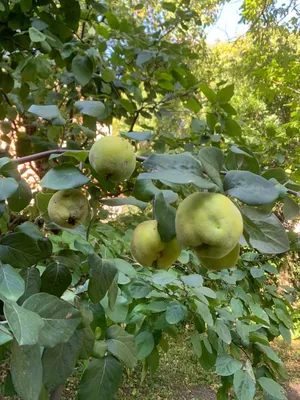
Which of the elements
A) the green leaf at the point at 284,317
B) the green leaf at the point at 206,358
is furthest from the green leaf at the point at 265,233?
the green leaf at the point at 284,317

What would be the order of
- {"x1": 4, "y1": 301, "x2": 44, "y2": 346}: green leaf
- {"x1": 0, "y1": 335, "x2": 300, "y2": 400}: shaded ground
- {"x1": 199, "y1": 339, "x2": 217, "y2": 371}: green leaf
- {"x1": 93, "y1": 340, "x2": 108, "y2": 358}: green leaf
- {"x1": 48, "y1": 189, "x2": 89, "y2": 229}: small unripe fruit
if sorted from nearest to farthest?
1. {"x1": 4, "y1": 301, "x2": 44, "y2": 346}: green leaf
2. {"x1": 48, "y1": 189, "x2": 89, "y2": 229}: small unripe fruit
3. {"x1": 93, "y1": 340, "x2": 108, "y2": 358}: green leaf
4. {"x1": 199, "y1": 339, "x2": 217, "y2": 371}: green leaf
5. {"x1": 0, "y1": 335, "x2": 300, "y2": 400}: shaded ground

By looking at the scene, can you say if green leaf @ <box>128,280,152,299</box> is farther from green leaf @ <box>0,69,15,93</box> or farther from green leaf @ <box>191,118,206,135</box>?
green leaf @ <box>0,69,15,93</box>

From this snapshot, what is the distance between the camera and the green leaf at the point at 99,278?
79 centimetres

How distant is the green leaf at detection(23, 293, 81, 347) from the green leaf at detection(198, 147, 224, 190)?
1.04 ft

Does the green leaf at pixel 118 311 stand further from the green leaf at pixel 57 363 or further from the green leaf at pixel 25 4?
the green leaf at pixel 25 4

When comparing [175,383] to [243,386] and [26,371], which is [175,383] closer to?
[243,386]

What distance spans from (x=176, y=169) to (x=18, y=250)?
0.41 meters

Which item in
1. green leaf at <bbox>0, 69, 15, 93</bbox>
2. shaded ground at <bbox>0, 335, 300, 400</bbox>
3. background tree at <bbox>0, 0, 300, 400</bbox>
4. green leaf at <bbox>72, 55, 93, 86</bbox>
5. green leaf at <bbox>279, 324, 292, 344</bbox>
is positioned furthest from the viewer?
shaded ground at <bbox>0, 335, 300, 400</bbox>

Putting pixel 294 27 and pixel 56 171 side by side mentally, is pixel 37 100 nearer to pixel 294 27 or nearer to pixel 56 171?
pixel 56 171

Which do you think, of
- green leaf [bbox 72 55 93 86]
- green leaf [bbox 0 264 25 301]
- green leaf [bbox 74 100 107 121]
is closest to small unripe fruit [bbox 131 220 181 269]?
green leaf [bbox 0 264 25 301]

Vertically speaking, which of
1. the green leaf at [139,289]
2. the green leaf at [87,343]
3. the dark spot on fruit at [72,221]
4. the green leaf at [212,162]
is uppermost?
the green leaf at [212,162]

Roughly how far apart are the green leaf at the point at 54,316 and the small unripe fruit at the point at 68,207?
15 centimetres

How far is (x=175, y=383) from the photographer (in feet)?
11.9

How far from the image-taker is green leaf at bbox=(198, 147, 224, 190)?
1.80ft
